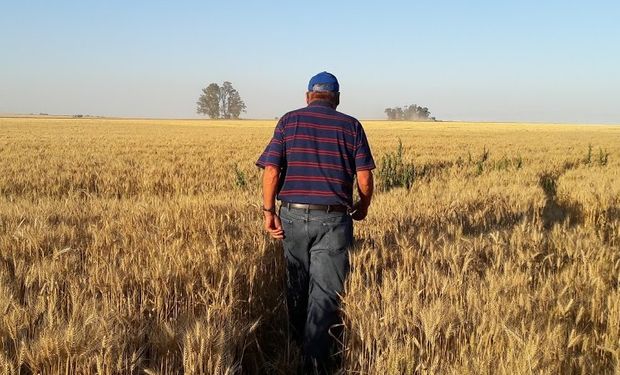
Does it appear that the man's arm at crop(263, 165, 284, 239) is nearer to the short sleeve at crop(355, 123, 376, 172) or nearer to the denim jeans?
the denim jeans

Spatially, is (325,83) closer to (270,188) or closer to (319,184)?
(319,184)

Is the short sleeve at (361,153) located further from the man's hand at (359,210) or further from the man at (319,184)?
the man's hand at (359,210)

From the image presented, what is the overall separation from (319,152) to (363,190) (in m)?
0.43

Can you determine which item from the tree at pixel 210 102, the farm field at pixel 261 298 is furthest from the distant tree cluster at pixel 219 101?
the farm field at pixel 261 298

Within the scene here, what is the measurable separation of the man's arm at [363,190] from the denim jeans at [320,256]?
0.19 m

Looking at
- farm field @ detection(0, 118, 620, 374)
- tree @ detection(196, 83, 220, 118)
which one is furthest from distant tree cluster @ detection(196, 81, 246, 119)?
farm field @ detection(0, 118, 620, 374)

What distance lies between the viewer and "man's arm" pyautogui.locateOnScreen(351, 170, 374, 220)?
127 inches

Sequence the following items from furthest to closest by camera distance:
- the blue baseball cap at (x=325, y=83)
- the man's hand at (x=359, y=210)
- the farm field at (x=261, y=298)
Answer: the man's hand at (x=359, y=210), the blue baseball cap at (x=325, y=83), the farm field at (x=261, y=298)

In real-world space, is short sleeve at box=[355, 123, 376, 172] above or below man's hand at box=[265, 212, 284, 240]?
above

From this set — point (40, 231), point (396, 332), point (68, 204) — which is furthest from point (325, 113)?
point (68, 204)

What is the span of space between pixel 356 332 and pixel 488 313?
0.77 m

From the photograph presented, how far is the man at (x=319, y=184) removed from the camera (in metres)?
3.10

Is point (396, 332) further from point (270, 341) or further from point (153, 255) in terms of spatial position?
point (153, 255)

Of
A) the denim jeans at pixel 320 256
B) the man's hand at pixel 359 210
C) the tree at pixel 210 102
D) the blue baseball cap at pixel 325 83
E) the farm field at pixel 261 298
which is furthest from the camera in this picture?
the tree at pixel 210 102
